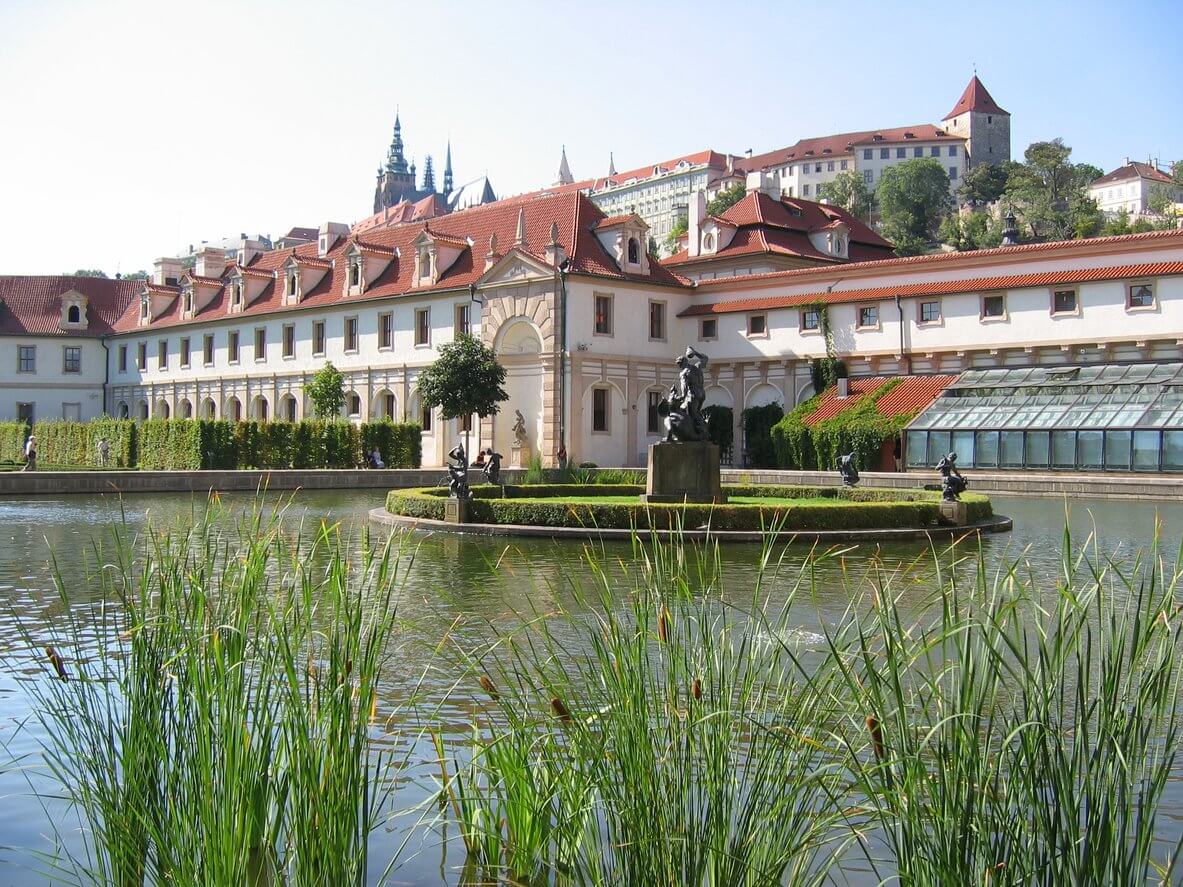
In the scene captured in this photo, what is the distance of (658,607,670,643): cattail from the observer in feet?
13.2

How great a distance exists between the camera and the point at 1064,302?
131 ft

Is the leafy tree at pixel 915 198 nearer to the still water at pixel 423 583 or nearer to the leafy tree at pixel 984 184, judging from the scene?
the leafy tree at pixel 984 184

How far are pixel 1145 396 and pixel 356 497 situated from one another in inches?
915

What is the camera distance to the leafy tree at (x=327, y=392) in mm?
52156

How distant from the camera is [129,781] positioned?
449 cm

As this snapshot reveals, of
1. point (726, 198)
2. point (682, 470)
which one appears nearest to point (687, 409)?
point (682, 470)

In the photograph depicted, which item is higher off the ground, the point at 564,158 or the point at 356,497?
the point at 564,158

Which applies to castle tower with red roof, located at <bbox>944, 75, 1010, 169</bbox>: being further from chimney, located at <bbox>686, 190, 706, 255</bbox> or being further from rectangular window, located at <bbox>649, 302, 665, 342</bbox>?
rectangular window, located at <bbox>649, 302, 665, 342</bbox>

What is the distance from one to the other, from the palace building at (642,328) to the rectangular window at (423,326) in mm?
71

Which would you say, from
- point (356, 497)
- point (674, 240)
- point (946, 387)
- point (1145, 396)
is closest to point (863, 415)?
point (946, 387)

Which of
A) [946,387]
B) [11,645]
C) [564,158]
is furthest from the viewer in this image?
[564,158]

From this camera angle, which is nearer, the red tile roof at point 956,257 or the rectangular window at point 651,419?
the red tile roof at point 956,257

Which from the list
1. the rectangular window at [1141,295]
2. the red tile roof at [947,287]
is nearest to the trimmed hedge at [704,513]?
the rectangular window at [1141,295]

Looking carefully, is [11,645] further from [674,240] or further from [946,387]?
[674,240]
